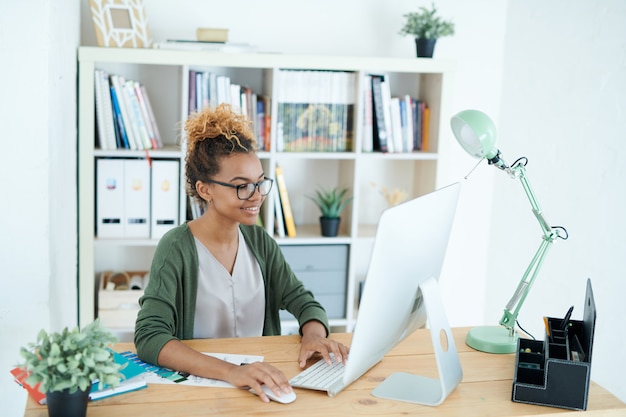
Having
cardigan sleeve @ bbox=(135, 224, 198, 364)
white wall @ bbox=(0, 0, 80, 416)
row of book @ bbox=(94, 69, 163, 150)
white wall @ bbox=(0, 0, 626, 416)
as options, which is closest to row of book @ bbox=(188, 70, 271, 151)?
row of book @ bbox=(94, 69, 163, 150)

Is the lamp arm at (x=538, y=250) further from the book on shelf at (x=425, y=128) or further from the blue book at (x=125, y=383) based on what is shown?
the book on shelf at (x=425, y=128)

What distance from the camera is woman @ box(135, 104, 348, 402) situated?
2.01 meters

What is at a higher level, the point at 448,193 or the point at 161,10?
the point at 161,10

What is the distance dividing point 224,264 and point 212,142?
1.18 ft

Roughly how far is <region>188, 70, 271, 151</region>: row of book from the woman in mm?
915

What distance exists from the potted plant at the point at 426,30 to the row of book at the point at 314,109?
341 millimetres

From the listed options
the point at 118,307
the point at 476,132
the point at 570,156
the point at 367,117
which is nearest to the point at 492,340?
the point at 476,132

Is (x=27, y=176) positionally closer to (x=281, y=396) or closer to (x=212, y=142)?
(x=212, y=142)

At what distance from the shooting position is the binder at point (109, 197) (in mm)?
3100

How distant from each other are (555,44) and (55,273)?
2280 mm

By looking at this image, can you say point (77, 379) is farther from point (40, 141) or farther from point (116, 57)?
point (116, 57)

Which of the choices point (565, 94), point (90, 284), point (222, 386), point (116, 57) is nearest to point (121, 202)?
point (90, 284)

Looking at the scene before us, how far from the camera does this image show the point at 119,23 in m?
3.04

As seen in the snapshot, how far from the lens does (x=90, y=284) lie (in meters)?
3.10
